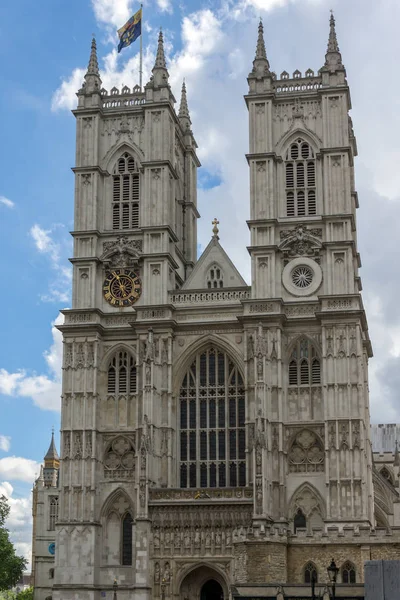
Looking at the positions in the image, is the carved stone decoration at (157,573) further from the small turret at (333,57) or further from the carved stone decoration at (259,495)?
the small turret at (333,57)

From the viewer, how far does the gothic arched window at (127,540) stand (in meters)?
54.8

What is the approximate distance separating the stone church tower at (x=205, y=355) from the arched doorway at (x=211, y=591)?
0.28 feet

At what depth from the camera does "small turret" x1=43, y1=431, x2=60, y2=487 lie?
103 metres

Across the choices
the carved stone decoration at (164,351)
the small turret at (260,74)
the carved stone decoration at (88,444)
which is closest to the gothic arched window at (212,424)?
the carved stone decoration at (164,351)

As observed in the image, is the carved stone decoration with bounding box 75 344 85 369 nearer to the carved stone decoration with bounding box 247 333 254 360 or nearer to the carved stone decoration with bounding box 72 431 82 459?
the carved stone decoration with bounding box 72 431 82 459

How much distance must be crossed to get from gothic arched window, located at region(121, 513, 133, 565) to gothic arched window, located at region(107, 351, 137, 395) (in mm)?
6584

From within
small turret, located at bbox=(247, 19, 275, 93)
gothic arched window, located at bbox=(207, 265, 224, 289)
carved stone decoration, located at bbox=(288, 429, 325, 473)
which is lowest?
carved stone decoration, located at bbox=(288, 429, 325, 473)

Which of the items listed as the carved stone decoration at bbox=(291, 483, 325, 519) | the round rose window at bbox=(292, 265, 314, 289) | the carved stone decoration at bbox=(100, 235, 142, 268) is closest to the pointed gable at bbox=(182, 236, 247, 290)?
the carved stone decoration at bbox=(100, 235, 142, 268)

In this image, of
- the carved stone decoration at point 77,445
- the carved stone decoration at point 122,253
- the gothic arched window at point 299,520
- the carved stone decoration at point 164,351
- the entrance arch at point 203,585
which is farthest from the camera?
the carved stone decoration at point 122,253

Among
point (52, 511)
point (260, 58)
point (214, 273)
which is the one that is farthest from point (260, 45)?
point (52, 511)

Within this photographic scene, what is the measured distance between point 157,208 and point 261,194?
18.9 feet

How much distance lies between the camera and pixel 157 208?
59.3 metres

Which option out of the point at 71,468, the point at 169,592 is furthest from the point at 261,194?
the point at 169,592

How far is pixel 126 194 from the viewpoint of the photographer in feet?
200
